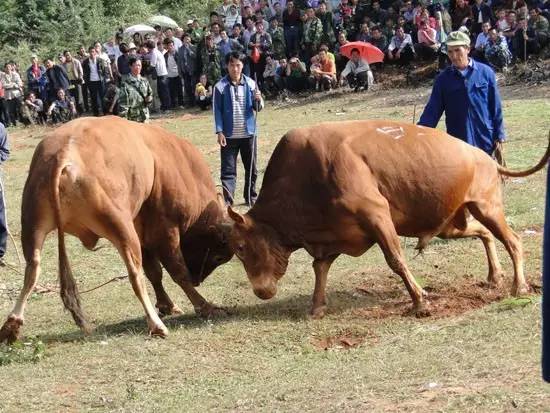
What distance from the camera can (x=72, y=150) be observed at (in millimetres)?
8391

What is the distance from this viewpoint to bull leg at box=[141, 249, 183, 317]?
31.8 feet

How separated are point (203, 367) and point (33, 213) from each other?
1899mm

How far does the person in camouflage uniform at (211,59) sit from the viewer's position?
27.8m

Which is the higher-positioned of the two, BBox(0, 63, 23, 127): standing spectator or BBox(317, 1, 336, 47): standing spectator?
BBox(317, 1, 336, 47): standing spectator

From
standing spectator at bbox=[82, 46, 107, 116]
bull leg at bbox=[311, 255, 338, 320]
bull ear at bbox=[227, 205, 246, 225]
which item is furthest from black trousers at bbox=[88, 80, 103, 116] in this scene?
bull leg at bbox=[311, 255, 338, 320]

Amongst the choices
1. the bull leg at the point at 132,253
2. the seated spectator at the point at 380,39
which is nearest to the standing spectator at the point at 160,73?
the seated spectator at the point at 380,39

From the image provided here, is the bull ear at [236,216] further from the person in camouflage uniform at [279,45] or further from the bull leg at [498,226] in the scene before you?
the person in camouflage uniform at [279,45]

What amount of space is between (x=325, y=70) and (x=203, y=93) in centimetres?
343

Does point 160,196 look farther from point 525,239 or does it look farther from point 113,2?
point 113,2

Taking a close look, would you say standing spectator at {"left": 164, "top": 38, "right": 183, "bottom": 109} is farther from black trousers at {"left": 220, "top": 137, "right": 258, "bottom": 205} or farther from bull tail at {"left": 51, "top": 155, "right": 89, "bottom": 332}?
bull tail at {"left": 51, "top": 155, "right": 89, "bottom": 332}

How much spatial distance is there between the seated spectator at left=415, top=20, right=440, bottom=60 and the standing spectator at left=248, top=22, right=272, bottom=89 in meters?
4.35

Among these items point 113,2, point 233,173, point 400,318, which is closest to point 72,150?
point 400,318

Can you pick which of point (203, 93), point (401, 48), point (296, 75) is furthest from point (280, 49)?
point (401, 48)

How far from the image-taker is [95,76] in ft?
97.5
